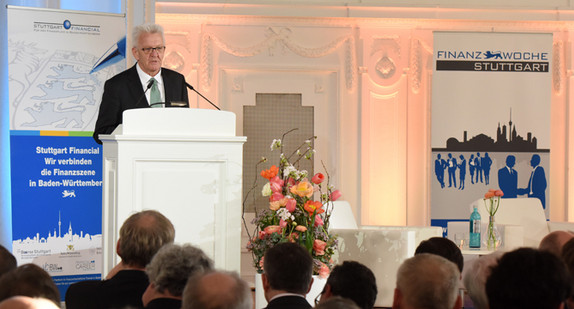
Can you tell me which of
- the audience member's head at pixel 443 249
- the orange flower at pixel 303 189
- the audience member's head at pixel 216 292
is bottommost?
the audience member's head at pixel 443 249

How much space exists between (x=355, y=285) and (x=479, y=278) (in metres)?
0.49

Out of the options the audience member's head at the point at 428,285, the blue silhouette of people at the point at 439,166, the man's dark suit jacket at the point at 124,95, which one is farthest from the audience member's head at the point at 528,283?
the blue silhouette of people at the point at 439,166

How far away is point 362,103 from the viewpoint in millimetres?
7844

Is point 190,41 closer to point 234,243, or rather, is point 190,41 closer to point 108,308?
point 234,243

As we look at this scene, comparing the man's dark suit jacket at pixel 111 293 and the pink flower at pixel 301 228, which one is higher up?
the pink flower at pixel 301 228

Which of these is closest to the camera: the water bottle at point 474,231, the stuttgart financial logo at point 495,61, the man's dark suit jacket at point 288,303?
the man's dark suit jacket at point 288,303

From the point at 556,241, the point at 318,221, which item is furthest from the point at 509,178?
the point at 556,241

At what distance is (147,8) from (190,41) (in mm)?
807

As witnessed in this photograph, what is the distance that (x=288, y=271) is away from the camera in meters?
2.44

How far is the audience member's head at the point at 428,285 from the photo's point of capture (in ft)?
6.86

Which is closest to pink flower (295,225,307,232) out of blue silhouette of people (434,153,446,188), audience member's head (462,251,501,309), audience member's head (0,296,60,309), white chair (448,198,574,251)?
audience member's head (462,251,501,309)

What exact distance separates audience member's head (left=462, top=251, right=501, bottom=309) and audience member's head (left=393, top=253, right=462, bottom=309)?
88mm

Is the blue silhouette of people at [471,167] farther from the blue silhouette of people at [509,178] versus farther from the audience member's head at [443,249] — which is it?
the audience member's head at [443,249]

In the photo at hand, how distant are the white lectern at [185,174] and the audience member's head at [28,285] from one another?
108 cm
